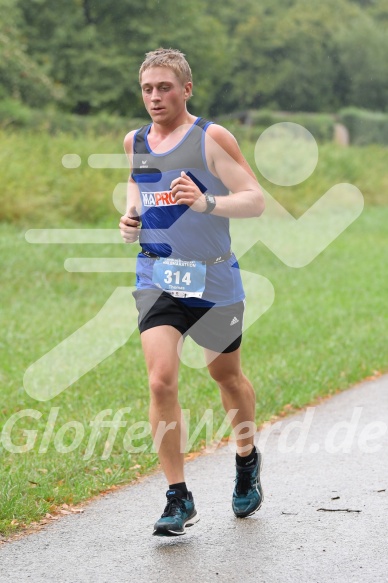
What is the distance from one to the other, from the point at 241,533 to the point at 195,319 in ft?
3.24

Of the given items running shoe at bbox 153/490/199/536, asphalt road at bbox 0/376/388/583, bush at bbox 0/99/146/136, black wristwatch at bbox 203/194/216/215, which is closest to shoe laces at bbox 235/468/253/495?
asphalt road at bbox 0/376/388/583

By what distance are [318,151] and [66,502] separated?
31.1 metres

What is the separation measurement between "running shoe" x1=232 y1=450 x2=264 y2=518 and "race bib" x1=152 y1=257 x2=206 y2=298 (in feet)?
3.20

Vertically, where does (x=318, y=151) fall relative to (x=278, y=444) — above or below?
above

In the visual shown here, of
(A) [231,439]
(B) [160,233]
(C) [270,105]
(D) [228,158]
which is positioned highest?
(C) [270,105]

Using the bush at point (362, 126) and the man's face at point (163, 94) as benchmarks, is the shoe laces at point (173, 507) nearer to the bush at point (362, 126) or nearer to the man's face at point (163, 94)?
the man's face at point (163, 94)

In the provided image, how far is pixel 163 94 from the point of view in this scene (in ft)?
16.9

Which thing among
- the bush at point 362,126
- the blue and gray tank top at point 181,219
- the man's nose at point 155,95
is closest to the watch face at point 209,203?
the blue and gray tank top at point 181,219

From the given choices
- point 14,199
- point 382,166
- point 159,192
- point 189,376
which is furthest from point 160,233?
point 382,166

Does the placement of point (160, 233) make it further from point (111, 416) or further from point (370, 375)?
point (370, 375)

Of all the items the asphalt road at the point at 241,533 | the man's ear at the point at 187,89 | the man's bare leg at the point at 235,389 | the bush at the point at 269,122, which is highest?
the bush at the point at 269,122

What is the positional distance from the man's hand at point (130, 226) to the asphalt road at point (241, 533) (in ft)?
4.42

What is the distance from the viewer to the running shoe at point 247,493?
5.43 meters

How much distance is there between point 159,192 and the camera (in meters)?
5.10
